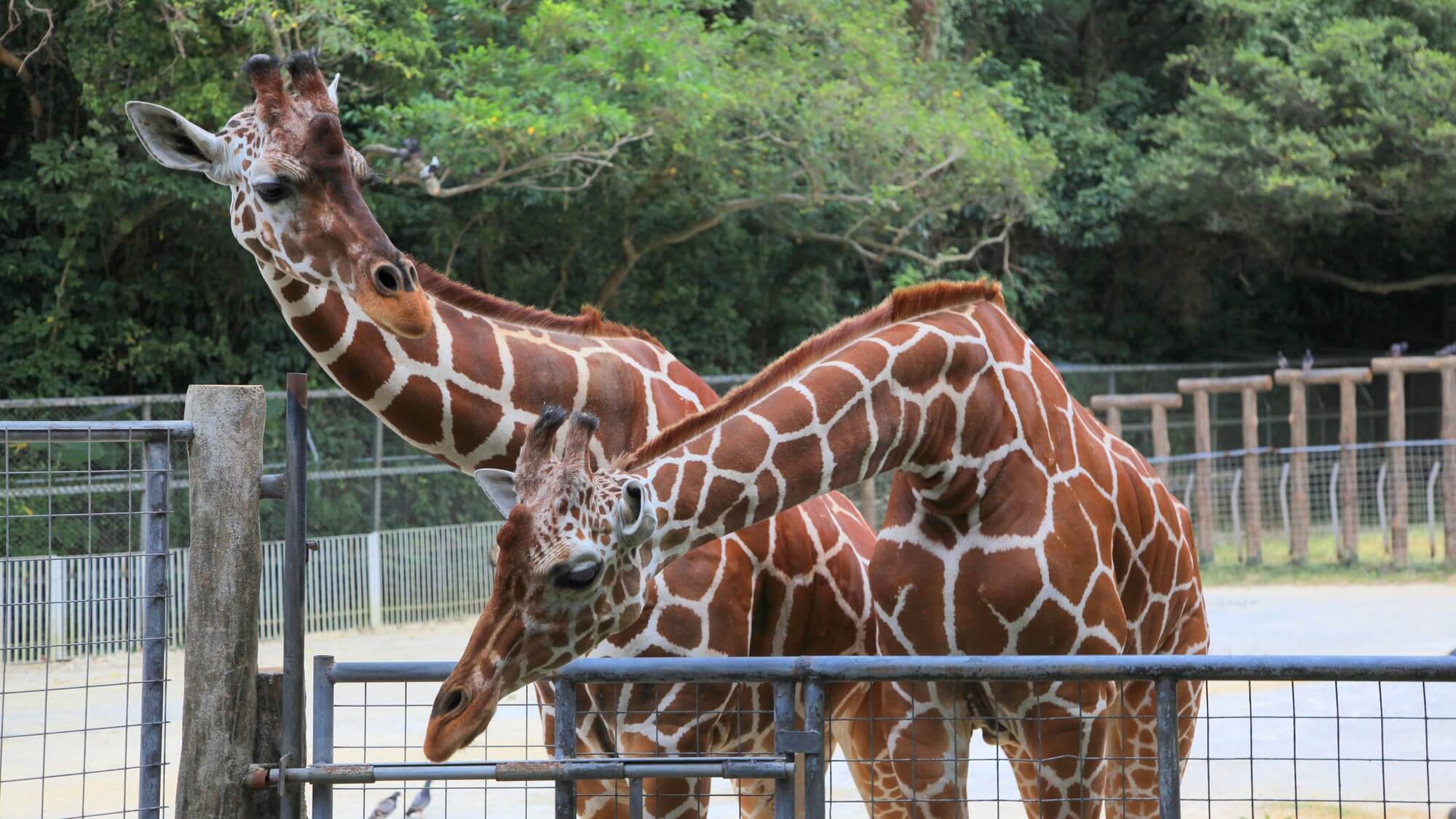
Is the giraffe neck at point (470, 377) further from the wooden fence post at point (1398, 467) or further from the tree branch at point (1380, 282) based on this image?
the tree branch at point (1380, 282)

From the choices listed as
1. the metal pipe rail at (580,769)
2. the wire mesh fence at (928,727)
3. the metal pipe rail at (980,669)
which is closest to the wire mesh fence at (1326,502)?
the wire mesh fence at (928,727)

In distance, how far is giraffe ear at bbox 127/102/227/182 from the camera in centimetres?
387

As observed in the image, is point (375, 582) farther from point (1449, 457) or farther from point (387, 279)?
point (1449, 457)

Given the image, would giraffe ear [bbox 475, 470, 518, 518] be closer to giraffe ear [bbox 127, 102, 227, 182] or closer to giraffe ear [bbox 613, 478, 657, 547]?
giraffe ear [bbox 613, 478, 657, 547]

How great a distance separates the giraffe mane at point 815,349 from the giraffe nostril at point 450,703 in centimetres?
71

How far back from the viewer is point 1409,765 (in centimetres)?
749

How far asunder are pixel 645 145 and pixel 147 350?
5286mm

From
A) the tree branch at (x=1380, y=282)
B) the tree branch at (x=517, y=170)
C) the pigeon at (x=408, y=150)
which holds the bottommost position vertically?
the pigeon at (x=408, y=150)

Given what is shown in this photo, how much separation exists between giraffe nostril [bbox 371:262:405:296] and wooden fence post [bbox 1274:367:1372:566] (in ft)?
45.3

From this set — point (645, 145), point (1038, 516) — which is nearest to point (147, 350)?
point (645, 145)

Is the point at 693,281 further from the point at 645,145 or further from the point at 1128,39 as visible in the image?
the point at 1128,39

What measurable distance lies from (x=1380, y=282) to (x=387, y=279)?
2325cm

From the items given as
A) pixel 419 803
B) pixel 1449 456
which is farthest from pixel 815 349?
pixel 1449 456

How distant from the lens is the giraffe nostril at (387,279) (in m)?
3.73
